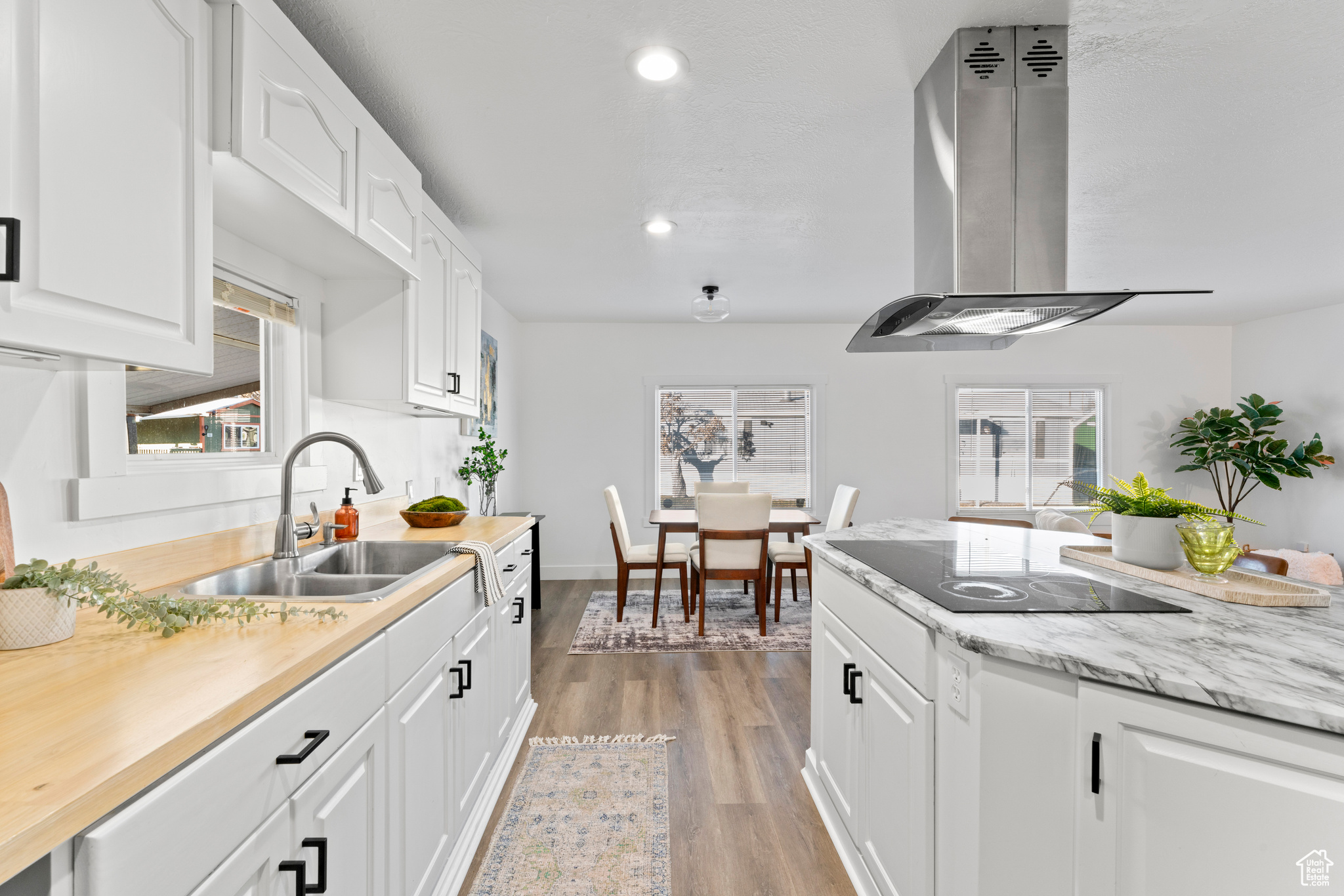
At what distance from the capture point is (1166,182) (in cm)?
262

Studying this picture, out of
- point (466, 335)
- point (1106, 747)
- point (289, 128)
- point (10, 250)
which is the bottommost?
point (1106, 747)

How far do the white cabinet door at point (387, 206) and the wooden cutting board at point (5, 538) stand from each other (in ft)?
3.27

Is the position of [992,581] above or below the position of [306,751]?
above

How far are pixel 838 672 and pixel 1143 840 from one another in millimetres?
1017

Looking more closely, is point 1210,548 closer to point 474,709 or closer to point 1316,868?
point 1316,868

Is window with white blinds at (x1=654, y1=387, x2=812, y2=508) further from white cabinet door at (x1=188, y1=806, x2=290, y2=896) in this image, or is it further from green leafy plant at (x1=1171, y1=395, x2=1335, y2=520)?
white cabinet door at (x1=188, y1=806, x2=290, y2=896)

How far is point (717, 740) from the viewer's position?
2.62 m

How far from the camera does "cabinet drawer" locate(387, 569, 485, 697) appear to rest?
134 centimetres

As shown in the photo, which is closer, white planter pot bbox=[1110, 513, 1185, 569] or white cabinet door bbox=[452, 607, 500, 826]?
white planter pot bbox=[1110, 513, 1185, 569]

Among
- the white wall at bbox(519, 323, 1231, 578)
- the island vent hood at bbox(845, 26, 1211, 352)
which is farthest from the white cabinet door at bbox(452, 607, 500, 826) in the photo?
the white wall at bbox(519, 323, 1231, 578)

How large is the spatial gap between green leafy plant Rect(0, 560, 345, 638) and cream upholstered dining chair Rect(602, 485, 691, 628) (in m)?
3.08

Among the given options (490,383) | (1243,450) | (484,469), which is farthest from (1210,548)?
(1243,450)

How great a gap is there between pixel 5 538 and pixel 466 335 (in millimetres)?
1962

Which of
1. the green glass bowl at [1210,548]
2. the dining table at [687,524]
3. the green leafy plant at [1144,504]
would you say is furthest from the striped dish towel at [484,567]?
the dining table at [687,524]
